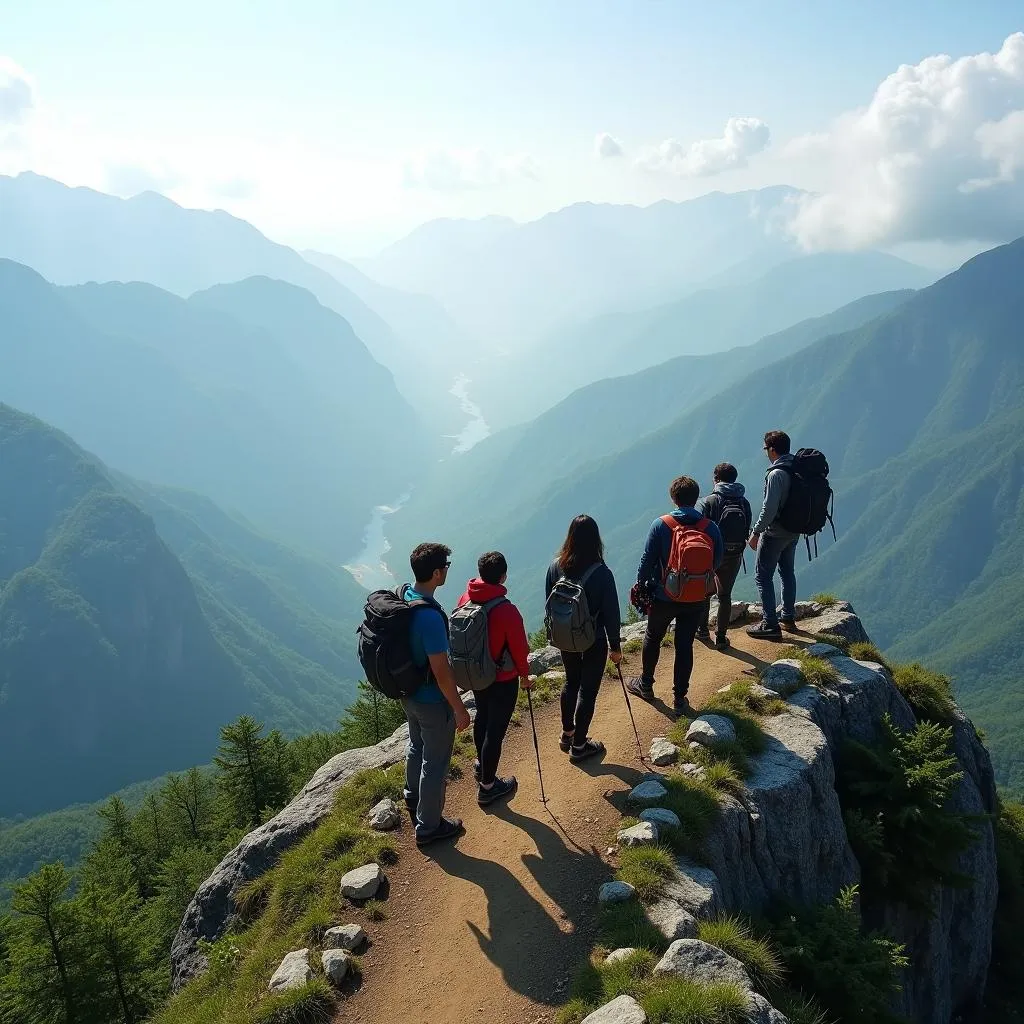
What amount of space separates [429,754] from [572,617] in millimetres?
2754

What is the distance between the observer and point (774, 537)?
14.0 metres

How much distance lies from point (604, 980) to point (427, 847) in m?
3.59

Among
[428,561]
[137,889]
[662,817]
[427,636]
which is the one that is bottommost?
[137,889]

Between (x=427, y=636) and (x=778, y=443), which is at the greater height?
(x=427, y=636)

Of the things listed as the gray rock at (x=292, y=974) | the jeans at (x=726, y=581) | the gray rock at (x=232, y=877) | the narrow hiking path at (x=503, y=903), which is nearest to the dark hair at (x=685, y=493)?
the jeans at (x=726, y=581)

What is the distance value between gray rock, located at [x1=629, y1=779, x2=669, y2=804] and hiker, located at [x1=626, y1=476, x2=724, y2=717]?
2.41m

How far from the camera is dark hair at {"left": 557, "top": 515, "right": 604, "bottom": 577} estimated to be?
9.77 m

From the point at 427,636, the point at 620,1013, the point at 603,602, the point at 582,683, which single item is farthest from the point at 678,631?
the point at 620,1013

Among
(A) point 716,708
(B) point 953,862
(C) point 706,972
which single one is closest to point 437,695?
(C) point 706,972

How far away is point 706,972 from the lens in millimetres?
7008

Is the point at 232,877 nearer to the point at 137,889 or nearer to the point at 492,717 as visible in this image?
the point at 492,717

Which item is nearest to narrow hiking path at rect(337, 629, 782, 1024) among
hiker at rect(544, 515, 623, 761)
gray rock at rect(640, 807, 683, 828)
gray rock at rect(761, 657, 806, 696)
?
gray rock at rect(640, 807, 683, 828)

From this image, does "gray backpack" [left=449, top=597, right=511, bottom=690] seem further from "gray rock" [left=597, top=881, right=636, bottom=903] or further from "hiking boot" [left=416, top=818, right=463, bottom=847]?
"gray rock" [left=597, top=881, right=636, bottom=903]

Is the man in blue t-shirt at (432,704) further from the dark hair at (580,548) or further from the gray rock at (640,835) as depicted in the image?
the gray rock at (640,835)
